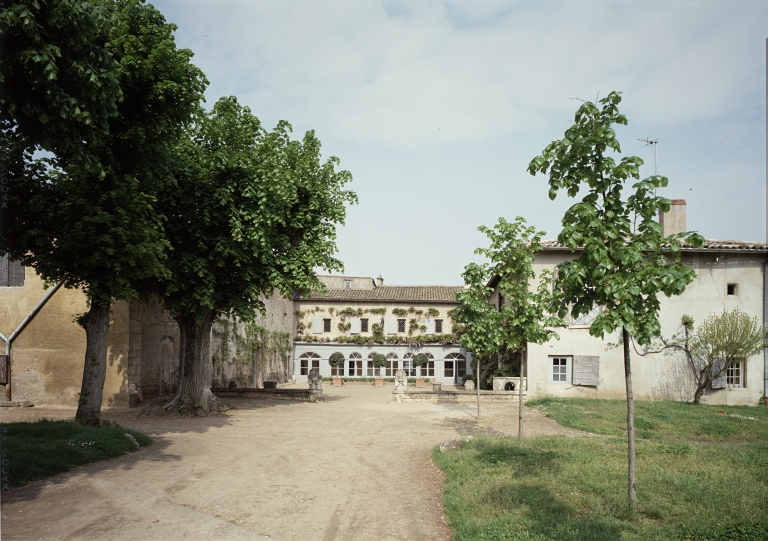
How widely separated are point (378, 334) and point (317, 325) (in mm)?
4654

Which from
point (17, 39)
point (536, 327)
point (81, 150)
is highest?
point (17, 39)

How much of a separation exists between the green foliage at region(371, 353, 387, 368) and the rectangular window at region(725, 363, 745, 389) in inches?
857

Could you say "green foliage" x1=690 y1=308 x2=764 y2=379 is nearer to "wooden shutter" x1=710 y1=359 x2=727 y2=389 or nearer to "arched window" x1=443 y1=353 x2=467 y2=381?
"wooden shutter" x1=710 y1=359 x2=727 y2=389

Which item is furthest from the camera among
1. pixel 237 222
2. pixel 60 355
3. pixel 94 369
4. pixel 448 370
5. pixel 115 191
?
pixel 448 370

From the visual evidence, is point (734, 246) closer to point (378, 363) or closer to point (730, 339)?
point (730, 339)

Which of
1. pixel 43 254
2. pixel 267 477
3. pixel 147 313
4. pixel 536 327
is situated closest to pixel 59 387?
pixel 147 313

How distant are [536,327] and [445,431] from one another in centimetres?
490

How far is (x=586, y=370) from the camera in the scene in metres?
22.2

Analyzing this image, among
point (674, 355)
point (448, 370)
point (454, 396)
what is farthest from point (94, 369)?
point (448, 370)

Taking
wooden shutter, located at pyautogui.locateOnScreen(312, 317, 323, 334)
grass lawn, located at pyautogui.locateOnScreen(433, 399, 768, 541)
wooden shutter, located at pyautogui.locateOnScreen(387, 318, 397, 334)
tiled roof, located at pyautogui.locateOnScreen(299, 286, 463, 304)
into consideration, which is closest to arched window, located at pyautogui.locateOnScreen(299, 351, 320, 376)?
wooden shutter, located at pyautogui.locateOnScreen(312, 317, 323, 334)

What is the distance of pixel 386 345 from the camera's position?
3862cm

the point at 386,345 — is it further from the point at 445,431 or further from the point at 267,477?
the point at 267,477

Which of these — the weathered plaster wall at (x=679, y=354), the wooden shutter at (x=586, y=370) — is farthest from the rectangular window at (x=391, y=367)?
the wooden shutter at (x=586, y=370)

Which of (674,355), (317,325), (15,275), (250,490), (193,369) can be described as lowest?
(250,490)
